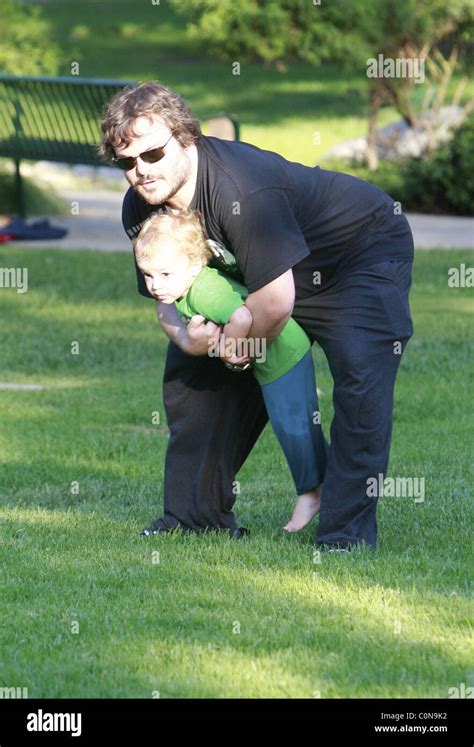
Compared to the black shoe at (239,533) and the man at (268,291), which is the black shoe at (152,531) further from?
the black shoe at (239,533)

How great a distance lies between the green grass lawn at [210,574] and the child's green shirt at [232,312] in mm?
696

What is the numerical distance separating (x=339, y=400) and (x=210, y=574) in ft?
2.54

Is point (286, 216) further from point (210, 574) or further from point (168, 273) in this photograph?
point (210, 574)

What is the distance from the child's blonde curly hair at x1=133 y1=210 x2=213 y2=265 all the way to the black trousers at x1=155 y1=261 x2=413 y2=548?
1.59 feet

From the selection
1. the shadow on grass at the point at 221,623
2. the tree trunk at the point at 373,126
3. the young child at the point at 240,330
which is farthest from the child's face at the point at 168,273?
the tree trunk at the point at 373,126

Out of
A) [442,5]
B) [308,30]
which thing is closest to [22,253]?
[442,5]

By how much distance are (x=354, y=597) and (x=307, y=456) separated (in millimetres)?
768

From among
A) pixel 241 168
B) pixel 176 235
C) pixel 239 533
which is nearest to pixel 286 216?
pixel 241 168

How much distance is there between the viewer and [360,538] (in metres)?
4.75

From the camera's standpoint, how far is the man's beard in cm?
423

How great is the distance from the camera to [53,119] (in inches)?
573

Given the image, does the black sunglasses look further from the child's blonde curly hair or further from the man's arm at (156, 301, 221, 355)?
the man's arm at (156, 301, 221, 355)

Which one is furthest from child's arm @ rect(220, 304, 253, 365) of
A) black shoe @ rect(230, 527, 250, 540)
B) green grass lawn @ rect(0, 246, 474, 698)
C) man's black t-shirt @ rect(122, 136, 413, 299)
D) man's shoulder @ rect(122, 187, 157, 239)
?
black shoe @ rect(230, 527, 250, 540)
